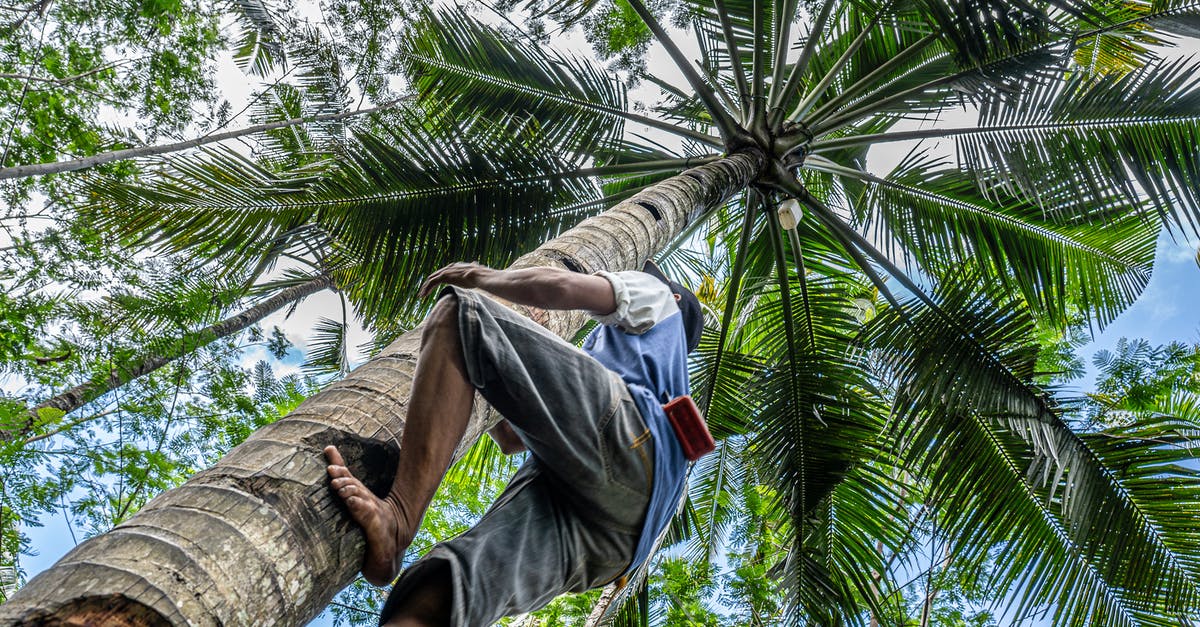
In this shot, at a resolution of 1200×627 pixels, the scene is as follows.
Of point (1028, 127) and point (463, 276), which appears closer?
point (463, 276)

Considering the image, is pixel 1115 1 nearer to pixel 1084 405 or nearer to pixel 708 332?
pixel 1084 405

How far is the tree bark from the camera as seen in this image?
545cm

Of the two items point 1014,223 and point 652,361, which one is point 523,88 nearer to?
point 652,361

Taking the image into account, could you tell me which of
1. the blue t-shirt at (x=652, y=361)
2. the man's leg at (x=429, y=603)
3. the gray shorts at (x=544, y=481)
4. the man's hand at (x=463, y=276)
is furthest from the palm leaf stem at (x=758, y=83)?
the man's leg at (x=429, y=603)

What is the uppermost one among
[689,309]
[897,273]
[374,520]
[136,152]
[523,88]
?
[136,152]

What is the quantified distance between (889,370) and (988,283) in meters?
0.82

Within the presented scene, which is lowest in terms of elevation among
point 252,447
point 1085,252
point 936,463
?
point 252,447

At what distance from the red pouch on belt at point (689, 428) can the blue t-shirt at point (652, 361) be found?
23mm

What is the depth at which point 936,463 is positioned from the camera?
4.64 m

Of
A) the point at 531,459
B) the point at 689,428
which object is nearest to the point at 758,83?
the point at 689,428

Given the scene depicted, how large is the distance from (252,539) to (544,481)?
2.55 ft

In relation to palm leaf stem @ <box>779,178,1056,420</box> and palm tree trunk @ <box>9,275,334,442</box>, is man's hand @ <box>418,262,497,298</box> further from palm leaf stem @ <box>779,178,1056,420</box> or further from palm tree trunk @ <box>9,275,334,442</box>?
palm leaf stem @ <box>779,178,1056,420</box>

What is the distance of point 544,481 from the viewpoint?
1.80 meters

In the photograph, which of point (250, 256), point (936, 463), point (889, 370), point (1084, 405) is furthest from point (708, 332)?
point (250, 256)
